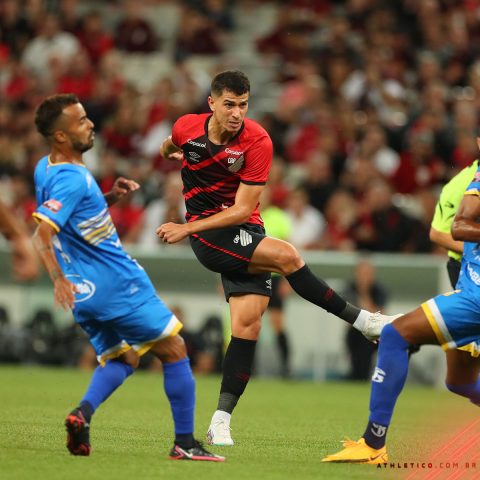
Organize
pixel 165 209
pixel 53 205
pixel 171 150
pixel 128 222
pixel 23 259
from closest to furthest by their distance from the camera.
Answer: pixel 23 259, pixel 53 205, pixel 171 150, pixel 165 209, pixel 128 222

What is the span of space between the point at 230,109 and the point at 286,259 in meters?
1.08

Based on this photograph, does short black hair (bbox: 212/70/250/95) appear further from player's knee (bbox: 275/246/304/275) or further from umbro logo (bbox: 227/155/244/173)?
player's knee (bbox: 275/246/304/275)

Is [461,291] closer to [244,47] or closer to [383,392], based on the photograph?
[383,392]

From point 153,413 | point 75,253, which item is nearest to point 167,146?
point 75,253

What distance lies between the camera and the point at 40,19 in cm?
1986

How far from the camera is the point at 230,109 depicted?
26.0ft

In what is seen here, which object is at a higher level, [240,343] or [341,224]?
[341,224]

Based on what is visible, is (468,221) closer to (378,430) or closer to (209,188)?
(378,430)

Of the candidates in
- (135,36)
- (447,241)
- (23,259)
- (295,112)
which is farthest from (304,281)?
(135,36)

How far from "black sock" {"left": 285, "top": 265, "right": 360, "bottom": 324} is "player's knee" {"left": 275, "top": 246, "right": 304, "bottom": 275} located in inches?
3.3

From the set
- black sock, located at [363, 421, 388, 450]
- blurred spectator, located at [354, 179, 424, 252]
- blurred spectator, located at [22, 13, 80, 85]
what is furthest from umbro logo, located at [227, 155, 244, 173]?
blurred spectator, located at [22, 13, 80, 85]

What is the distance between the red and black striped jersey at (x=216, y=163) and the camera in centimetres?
806

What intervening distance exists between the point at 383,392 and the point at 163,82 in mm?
11575

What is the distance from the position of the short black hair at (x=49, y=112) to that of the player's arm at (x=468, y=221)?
244 cm
